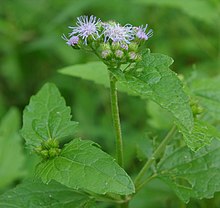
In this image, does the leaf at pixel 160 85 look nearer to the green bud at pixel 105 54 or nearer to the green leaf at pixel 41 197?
the green bud at pixel 105 54

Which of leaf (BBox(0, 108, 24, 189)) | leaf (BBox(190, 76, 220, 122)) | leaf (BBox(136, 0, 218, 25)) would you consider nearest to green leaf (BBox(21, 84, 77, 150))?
leaf (BBox(190, 76, 220, 122))

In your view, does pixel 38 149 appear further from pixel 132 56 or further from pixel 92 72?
pixel 92 72

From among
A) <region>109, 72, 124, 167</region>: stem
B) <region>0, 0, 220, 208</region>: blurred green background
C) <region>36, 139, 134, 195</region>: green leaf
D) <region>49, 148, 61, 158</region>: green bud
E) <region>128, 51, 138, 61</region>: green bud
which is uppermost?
<region>0, 0, 220, 208</region>: blurred green background

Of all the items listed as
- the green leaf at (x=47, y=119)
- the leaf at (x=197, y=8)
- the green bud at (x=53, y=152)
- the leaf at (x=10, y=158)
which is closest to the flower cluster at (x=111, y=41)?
the green leaf at (x=47, y=119)

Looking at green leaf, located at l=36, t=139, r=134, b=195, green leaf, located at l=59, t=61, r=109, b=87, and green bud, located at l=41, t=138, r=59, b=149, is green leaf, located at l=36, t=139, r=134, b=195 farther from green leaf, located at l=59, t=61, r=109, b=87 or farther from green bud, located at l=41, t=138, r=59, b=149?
green leaf, located at l=59, t=61, r=109, b=87

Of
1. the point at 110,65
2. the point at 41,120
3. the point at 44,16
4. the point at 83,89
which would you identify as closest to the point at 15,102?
the point at 83,89

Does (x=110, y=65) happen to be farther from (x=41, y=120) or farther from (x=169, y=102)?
(x=41, y=120)

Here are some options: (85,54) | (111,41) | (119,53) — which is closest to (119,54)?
(119,53)
